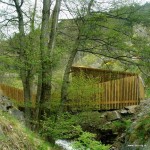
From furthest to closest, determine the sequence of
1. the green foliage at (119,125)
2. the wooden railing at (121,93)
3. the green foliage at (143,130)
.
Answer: the wooden railing at (121,93)
the green foliage at (119,125)
the green foliage at (143,130)

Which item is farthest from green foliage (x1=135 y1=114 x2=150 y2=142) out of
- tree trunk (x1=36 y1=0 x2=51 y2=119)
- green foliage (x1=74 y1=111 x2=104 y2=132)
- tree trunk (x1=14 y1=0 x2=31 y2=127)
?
green foliage (x1=74 y1=111 x2=104 y2=132)

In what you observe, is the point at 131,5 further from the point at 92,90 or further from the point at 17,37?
the point at 17,37

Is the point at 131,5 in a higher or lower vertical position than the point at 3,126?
higher

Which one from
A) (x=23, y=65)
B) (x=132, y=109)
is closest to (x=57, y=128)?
(x=23, y=65)

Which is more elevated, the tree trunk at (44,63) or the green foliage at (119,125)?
the tree trunk at (44,63)

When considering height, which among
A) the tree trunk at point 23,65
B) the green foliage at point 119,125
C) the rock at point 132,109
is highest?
the tree trunk at point 23,65

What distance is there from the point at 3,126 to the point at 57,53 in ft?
16.0

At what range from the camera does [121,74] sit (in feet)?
46.4

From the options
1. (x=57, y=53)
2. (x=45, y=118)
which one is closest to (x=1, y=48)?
(x=57, y=53)

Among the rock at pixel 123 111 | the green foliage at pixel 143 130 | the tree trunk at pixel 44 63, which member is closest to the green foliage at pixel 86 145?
the green foliage at pixel 143 130

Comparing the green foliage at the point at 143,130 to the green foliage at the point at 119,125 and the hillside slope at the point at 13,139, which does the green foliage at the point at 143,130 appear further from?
the green foliage at the point at 119,125

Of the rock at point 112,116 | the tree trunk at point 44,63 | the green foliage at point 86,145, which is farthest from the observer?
the rock at point 112,116

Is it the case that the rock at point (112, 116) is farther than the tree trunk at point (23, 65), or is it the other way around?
the rock at point (112, 116)

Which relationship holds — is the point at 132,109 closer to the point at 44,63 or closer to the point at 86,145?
the point at 44,63
